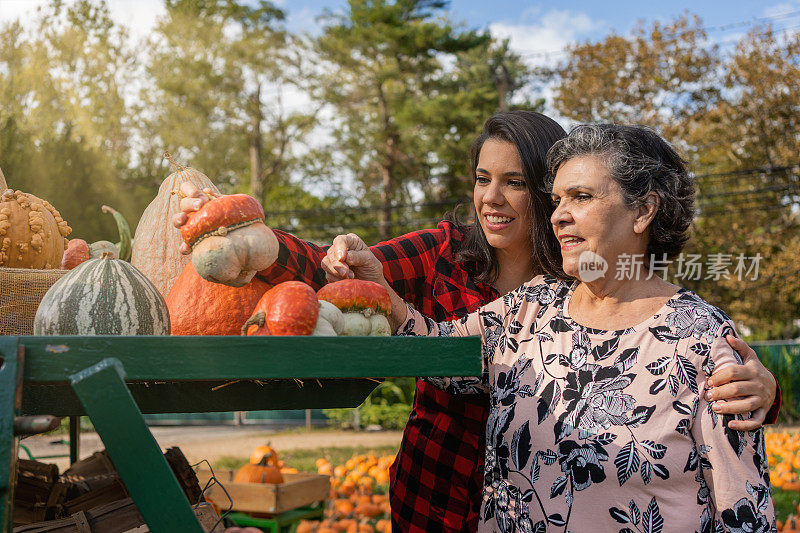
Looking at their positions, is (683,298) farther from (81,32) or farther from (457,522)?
(81,32)

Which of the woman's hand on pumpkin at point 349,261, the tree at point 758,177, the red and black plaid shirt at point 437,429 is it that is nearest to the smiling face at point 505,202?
the red and black plaid shirt at point 437,429

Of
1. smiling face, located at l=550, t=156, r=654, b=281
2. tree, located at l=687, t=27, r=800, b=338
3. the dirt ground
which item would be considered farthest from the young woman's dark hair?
tree, located at l=687, t=27, r=800, b=338

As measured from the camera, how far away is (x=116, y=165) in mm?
22469

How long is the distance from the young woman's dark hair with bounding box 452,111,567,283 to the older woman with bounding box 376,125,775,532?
9.9 inches

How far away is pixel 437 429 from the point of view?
246cm

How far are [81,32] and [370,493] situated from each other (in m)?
20.6

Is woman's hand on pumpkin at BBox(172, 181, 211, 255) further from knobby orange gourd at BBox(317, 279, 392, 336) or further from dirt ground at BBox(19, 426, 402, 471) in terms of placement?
dirt ground at BBox(19, 426, 402, 471)

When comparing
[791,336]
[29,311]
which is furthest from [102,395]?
[791,336]

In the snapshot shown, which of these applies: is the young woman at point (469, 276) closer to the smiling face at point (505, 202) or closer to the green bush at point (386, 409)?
the smiling face at point (505, 202)

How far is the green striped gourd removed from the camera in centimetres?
125

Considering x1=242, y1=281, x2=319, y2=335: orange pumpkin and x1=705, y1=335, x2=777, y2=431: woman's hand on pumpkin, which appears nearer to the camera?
x1=242, y1=281, x2=319, y2=335: orange pumpkin

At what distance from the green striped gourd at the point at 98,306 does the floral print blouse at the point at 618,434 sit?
84 centimetres

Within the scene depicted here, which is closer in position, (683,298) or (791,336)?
(683,298)

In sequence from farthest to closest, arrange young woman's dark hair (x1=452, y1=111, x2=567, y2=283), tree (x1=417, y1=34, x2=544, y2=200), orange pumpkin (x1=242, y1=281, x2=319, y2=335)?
tree (x1=417, y1=34, x2=544, y2=200), young woman's dark hair (x1=452, y1=111, x2=567, y2=283), orange pumpkin (x1=242, y1=281, x2=319, y2=335)
